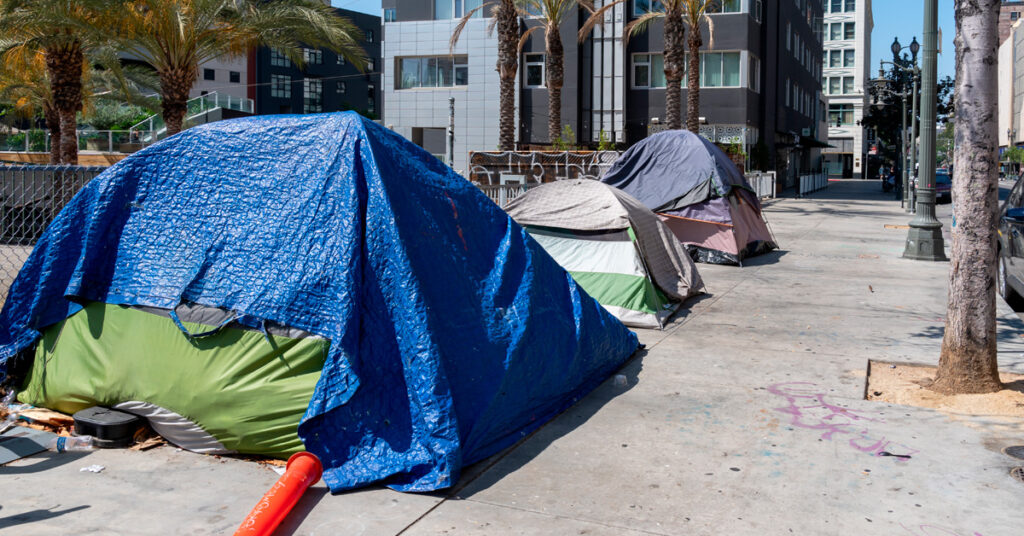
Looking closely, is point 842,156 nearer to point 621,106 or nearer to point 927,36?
point 621,106

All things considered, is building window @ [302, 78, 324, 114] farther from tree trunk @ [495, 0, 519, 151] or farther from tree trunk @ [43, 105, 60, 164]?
tree trunk @ [495, 0, 519, 151]

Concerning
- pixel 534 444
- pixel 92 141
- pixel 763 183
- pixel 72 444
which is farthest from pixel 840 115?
pixel 72 444

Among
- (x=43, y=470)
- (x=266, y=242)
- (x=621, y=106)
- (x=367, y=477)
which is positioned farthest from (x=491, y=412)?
(x=621, y=106)

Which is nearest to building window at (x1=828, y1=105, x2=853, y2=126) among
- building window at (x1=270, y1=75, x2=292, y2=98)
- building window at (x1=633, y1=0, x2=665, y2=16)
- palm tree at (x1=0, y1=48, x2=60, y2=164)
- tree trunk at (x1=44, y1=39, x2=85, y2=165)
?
building window at (x1=270, y1=75, x2=292, y2=98)

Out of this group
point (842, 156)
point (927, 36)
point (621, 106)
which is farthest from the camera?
point (842, 156)

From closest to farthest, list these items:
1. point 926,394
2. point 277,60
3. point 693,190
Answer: point 926,394
point 693,190
point 277,60

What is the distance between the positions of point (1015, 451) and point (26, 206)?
553 inches

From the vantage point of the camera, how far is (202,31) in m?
16.9

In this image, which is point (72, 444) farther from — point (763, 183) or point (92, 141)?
point (92, 141)

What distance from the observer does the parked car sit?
941 cm

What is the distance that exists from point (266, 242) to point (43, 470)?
179 cm

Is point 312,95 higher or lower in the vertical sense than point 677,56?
higher

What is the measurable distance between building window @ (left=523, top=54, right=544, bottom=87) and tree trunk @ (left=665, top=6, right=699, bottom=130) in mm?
12132

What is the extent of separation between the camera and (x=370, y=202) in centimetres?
516
